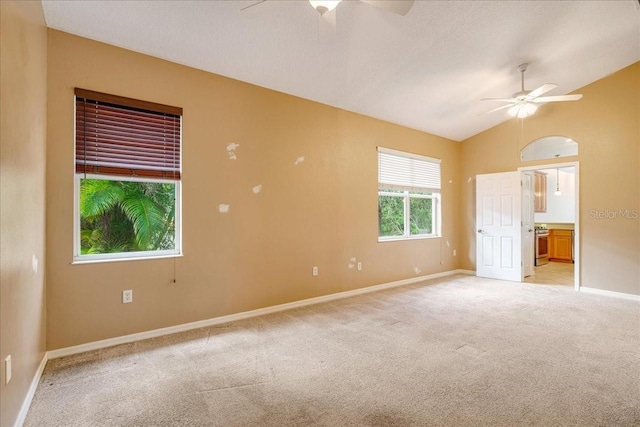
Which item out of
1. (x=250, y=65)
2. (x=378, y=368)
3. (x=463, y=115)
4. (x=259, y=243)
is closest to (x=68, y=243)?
(x=259, y=243)

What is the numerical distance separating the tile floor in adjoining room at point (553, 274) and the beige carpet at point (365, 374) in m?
2.02

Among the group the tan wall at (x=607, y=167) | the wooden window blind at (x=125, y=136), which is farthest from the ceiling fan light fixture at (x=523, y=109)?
the wooden window blind at (x=125, y=136)

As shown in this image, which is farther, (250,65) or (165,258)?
(250,65)

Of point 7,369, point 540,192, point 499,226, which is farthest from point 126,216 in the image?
point 540,192

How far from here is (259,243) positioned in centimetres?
390

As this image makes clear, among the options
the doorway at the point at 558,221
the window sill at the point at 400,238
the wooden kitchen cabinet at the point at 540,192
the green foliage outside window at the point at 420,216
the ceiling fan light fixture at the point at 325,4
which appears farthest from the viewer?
the wooden kitchen cabinet at the point at 540,192

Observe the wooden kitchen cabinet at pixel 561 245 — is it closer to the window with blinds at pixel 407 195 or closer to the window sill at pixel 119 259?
the window with blinds at pixel 407 195

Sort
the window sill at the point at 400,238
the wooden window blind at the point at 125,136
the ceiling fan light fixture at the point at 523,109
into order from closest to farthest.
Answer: the wooden window blind at the point at 125,136, the ceiling fan light fixture at the point at 523,109, the window sill at the point at 400,238

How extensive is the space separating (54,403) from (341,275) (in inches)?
131

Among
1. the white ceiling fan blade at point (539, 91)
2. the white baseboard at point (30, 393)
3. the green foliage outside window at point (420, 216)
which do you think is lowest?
the white baseboard at point (30, 393)

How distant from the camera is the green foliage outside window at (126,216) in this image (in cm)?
301

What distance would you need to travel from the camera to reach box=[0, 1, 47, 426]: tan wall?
1638 mm

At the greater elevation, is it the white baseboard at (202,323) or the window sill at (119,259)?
the window sill at (119,259)

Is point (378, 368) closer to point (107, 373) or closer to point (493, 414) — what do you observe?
point (493, 414)
